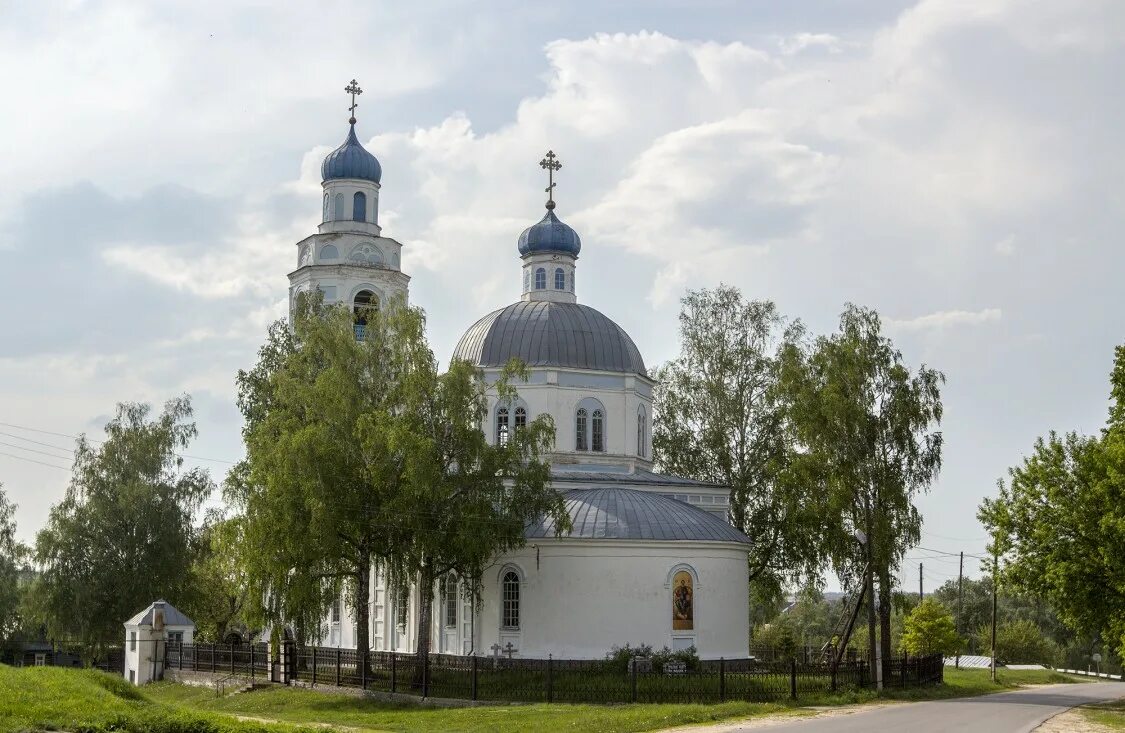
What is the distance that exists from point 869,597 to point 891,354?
6.55m

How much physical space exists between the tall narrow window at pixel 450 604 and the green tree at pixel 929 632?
62.8 feet

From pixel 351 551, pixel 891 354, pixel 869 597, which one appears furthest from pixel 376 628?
pixel 891 354

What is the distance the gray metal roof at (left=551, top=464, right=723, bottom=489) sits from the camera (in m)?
36.6

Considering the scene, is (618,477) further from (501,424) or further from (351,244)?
(351,244)

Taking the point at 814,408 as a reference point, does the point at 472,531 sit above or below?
below

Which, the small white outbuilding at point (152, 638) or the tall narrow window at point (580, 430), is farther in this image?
the tall narrow window at point (580, 430)

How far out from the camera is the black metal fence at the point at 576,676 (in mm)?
26156

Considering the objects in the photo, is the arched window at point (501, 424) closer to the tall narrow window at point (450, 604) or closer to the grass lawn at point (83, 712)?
the tall narrow window at point (450, 604)

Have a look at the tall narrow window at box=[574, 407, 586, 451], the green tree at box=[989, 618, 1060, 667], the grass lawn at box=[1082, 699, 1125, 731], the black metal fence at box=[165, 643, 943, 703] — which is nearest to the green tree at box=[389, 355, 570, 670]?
the black metal fence at box=[165, 643, 943, 703]

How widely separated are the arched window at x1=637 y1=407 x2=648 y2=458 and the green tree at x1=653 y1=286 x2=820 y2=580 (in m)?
4.24

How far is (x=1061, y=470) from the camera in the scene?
2702 centimetres

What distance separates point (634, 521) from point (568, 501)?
232 centimetres

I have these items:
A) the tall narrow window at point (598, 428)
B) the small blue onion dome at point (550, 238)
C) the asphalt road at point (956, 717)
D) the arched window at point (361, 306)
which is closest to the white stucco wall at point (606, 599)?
the tall narrow window at point (598, 428)

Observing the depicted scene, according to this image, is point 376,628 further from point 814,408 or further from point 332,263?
point 814,408
